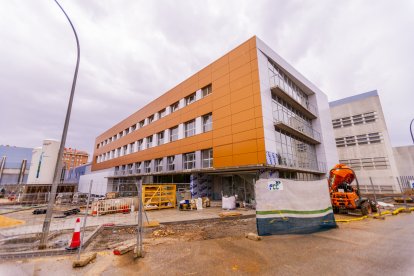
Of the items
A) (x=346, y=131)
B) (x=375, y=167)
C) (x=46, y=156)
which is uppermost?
(x=346, y=131)

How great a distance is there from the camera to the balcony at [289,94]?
17178 millimetres

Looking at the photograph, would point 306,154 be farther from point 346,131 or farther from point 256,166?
point 346,131

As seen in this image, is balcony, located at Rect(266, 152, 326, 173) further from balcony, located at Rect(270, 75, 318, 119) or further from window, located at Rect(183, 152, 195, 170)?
window, located at Rect(183, 152, 195, 170)

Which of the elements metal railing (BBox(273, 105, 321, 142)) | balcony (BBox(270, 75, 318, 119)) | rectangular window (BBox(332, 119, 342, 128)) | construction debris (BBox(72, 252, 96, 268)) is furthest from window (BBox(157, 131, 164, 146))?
rectangular window (BBox(332, 119, 342, 128))

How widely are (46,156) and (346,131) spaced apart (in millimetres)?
45369

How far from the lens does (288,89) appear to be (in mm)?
20125

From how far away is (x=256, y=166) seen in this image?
14.1 metres

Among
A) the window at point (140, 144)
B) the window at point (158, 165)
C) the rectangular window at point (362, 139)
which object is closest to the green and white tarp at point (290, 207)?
the window at point (158, 165)

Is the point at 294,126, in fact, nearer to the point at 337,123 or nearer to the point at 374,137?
the point at 374,137

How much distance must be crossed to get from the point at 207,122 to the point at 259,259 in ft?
51.4

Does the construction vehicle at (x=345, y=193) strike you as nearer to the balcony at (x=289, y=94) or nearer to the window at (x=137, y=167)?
the balcony at (x=289, y=94)

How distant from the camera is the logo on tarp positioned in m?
7.21

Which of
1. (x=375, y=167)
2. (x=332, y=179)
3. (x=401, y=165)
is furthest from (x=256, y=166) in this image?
(x=401, y=165)

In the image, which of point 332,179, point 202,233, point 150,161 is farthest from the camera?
point 150,161
